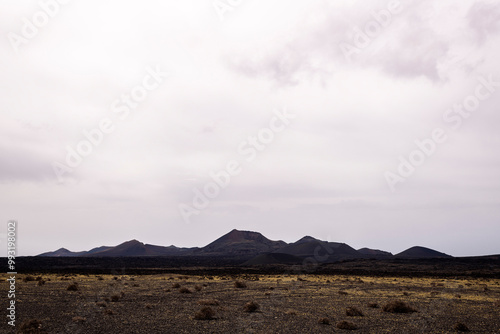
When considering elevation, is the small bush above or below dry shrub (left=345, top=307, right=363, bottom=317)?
below

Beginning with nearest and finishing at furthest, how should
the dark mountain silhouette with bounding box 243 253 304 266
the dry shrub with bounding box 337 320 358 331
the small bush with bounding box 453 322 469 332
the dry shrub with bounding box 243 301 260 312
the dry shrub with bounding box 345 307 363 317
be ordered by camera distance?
the small bush with bounding box 453 322 469 332
the dry shrub with bounding box 337 320 358 331
the dry shrub with bounding box 345 307 363 317
the dry shrub with bounding box 243 301 260 312
the dark mountain silhouette with bounding box 243 253 304 266

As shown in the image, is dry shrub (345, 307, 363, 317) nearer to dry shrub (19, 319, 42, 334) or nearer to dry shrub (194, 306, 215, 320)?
dry shrub (194, 306, 215, 320)

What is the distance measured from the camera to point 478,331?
17.1 metres

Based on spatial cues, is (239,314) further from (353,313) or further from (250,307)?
(353,313)

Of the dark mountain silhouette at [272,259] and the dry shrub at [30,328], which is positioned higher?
the dark mountain silhouette at [272,259]

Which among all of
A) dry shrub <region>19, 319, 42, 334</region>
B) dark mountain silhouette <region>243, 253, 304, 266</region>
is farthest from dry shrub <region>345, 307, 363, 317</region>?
dark mountain silhouette <region>243, 253, 304, 266</region>

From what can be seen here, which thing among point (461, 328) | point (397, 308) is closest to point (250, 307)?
point (397, 308)

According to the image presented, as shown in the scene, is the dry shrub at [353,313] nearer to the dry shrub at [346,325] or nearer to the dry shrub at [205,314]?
the dry shrub at [346,325]

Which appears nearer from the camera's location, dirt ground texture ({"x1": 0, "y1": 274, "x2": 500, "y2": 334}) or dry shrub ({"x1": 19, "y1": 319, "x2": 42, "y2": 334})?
dry shrub ({"x1": 19, "y1": 319, "x2": 42, "y2": 334})

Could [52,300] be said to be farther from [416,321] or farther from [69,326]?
[416,321]

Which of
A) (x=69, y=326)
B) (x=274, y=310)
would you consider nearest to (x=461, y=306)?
(x=274, y=310)

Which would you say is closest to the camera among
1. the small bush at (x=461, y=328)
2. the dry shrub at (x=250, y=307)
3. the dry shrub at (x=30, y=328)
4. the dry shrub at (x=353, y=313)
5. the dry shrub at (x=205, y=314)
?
the dry shrub at (x=30, y=328)

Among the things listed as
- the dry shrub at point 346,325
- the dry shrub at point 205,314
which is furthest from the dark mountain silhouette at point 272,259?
the dry shrub at point 346,325

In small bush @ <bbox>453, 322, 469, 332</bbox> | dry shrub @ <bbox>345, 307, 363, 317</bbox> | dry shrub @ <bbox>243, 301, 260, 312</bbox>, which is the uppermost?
dry shrub @ <bbox>243, 301, 260, 312</bbox>
